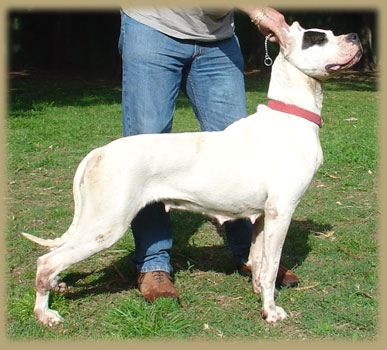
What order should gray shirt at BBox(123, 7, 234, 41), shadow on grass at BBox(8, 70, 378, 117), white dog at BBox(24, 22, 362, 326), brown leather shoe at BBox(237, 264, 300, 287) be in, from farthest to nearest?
shadow on grass at BBox(8, 70, 378, 117) → brown leather shoe at BBox(237, 264, 300, 287) → gray shirt at BBox(123, 7, 234, 41) → white dog at BBox(24, 22, 362, 326)

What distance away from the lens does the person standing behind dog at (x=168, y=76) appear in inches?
163

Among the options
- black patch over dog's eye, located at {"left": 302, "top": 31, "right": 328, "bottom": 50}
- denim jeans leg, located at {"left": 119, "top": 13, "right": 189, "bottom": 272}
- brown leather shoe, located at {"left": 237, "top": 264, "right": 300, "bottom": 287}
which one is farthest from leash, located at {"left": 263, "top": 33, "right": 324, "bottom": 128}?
brown leather shoe, located at {"left": 237, "top": 264, "right": 300, "bottom": 287}

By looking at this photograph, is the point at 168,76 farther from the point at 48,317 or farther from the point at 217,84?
the point at 48,317

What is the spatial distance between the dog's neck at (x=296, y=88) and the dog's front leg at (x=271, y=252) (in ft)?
2.59

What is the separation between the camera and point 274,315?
3977 mm

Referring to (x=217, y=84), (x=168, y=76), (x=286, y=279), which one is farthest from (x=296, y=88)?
(x=286, y=279)

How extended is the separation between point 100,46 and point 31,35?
3012mm

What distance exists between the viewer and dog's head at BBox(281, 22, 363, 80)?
384cm

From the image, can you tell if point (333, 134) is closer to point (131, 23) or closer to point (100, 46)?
point (131, 23)

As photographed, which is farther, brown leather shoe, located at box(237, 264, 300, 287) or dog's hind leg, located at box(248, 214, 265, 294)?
brown leather shoe, located at box(237, 264, 300, 287)

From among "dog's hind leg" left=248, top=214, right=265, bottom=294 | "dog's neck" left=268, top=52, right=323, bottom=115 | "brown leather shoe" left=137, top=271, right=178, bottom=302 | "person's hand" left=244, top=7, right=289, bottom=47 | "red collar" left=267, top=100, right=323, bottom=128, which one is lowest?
"brown leather shoe" left=137, top=271, right=178, bottom=302

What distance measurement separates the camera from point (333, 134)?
9953mm

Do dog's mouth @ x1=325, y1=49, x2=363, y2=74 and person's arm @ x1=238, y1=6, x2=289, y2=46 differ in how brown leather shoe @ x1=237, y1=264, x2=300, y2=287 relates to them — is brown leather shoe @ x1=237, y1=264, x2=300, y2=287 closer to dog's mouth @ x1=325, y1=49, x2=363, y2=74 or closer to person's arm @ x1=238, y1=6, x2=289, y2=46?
dog's mouth @ x1=325, y1=49, x2=363, y2=74

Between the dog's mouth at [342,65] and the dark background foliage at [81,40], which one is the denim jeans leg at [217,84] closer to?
the dog's mouth at [342,65]
